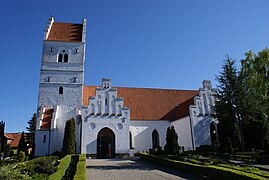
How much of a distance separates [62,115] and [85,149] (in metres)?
4.96

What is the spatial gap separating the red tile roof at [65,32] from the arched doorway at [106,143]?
1255 centimetres

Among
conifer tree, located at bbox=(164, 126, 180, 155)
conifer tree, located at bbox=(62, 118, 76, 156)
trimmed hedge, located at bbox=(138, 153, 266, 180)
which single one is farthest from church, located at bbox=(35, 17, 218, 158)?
trimmed hedge, located at bbox=(138, 153, 266, 180)

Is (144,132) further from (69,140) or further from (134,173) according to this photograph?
(134,173)

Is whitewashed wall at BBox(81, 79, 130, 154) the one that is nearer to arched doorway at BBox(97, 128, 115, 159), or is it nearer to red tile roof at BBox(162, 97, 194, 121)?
arched doorway at BBox(97, 128, 115, 159)

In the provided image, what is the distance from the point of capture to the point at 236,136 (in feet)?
85.0

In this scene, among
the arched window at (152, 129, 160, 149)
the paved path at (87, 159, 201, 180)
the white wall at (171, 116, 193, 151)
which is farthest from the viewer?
the arched window at (152, 129, 160, 149)

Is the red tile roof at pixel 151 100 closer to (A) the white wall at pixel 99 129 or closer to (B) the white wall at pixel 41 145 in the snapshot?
(A) the white wall at pixel 99 129

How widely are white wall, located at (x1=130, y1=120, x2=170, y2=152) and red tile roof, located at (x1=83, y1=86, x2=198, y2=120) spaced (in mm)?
617

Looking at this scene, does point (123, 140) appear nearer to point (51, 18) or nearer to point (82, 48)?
point (82, 48)

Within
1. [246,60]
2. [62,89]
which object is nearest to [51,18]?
[62,89]

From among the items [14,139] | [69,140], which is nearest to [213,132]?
[69,140]

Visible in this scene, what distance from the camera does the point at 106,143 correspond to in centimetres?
2439

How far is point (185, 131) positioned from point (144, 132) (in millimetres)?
4920

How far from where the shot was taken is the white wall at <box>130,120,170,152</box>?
1030 inches
